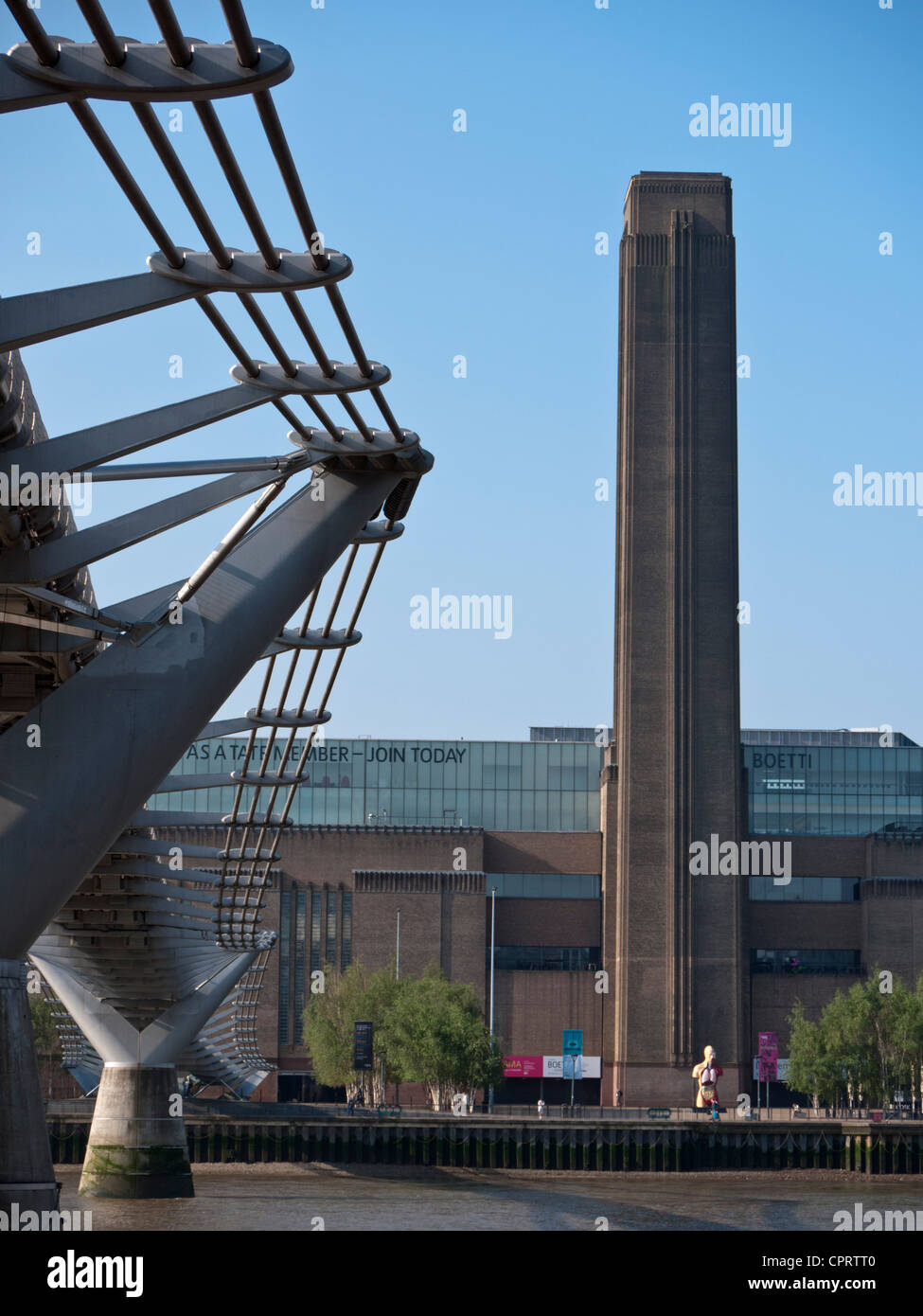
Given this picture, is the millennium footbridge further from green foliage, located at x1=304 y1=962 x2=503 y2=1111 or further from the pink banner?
the pink banner

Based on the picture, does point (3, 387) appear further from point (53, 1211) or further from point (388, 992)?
point (388, 992)

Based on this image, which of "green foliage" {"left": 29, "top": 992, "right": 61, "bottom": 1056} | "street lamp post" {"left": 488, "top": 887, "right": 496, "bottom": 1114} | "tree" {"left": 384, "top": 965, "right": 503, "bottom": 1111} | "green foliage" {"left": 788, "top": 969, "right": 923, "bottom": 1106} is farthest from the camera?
"street lamp post" {"left": 488, "top": 887, "right": 496, "bottom": 1114}

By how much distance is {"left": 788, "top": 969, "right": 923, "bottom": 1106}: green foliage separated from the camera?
7812 centimetres

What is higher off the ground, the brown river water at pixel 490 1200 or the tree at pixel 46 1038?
the tree at pixel 46 1038

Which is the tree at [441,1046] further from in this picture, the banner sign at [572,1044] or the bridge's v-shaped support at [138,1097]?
the bridge's v-shaped support at [138,1097]

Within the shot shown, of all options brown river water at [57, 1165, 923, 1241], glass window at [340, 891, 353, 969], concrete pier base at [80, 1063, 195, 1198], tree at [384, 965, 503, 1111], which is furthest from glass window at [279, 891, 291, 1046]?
concrete pier base at [80, 1063, 195, 1198]

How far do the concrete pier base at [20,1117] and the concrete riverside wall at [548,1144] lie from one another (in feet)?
157

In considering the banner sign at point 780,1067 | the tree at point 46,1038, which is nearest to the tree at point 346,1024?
the tree at point 46,1038

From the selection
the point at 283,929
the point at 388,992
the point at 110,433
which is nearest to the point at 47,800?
the point at 110,433

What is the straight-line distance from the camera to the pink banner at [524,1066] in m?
87.8

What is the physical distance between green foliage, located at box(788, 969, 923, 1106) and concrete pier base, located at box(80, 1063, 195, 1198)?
35877mm

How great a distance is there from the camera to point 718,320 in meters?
89.0
